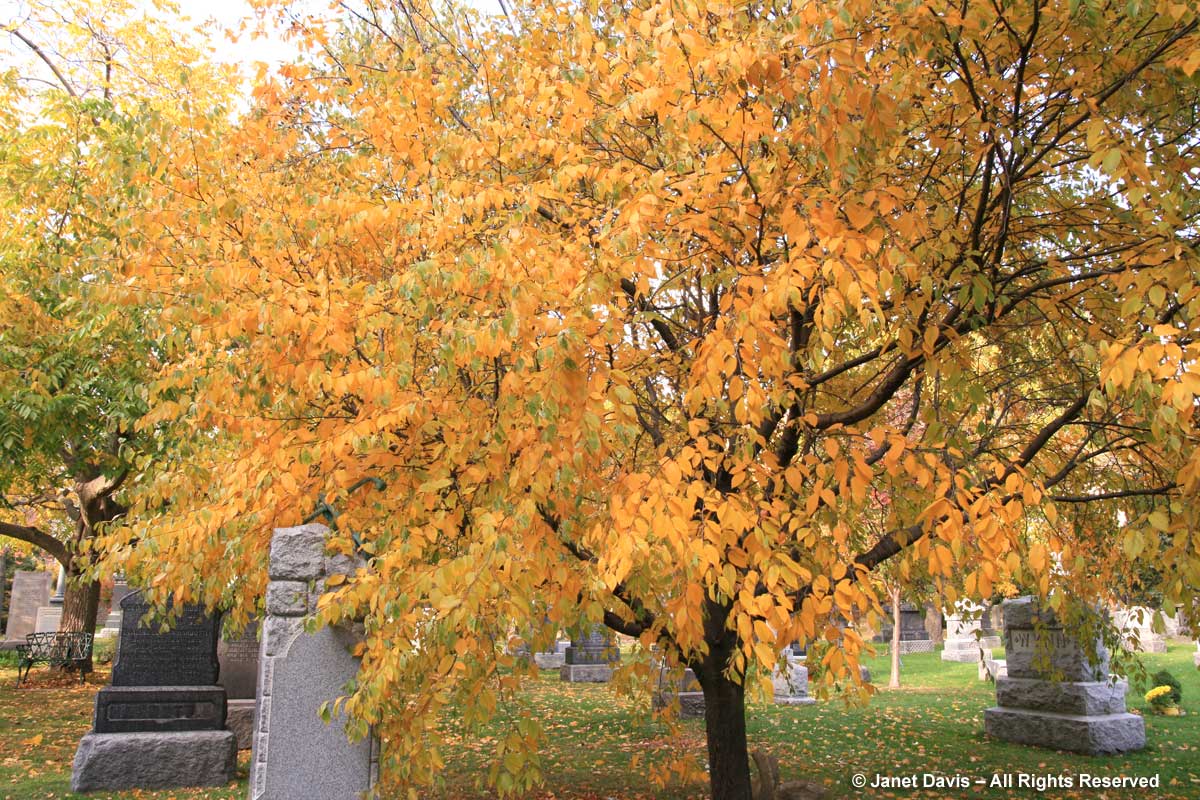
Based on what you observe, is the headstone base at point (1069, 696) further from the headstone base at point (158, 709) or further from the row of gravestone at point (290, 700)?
the headstone base at point (158, 709)

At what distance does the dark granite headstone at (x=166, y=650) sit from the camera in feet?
29.7

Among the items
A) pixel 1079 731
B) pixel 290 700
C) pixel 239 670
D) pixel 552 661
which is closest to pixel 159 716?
pixel 239 670

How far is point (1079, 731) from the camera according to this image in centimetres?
957

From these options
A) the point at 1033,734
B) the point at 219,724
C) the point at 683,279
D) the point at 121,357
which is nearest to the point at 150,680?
the point at 219,724

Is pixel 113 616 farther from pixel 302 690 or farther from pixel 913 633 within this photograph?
pixel 302 690

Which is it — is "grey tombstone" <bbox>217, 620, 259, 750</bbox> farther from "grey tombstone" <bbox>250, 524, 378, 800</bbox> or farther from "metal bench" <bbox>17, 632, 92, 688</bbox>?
"metal bench" <bbox>17, 632, 92, 688</bbox>

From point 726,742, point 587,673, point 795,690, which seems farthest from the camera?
point 587,673

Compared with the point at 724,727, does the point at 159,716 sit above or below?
below

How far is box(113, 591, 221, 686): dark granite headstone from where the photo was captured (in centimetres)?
905

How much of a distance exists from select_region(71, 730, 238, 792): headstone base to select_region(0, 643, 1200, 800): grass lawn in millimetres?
177

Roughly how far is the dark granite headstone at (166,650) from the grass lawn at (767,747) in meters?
1.16

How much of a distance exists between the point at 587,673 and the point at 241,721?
28.9ft

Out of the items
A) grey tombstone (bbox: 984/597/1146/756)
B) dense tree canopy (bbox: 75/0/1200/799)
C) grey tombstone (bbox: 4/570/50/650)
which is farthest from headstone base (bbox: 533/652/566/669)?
grey tombstone (bbox: 4/570/50/650)

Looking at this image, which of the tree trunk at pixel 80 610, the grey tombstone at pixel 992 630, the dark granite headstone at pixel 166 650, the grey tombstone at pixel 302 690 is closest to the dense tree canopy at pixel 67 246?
the dark granite headstone at pixel 166 650
